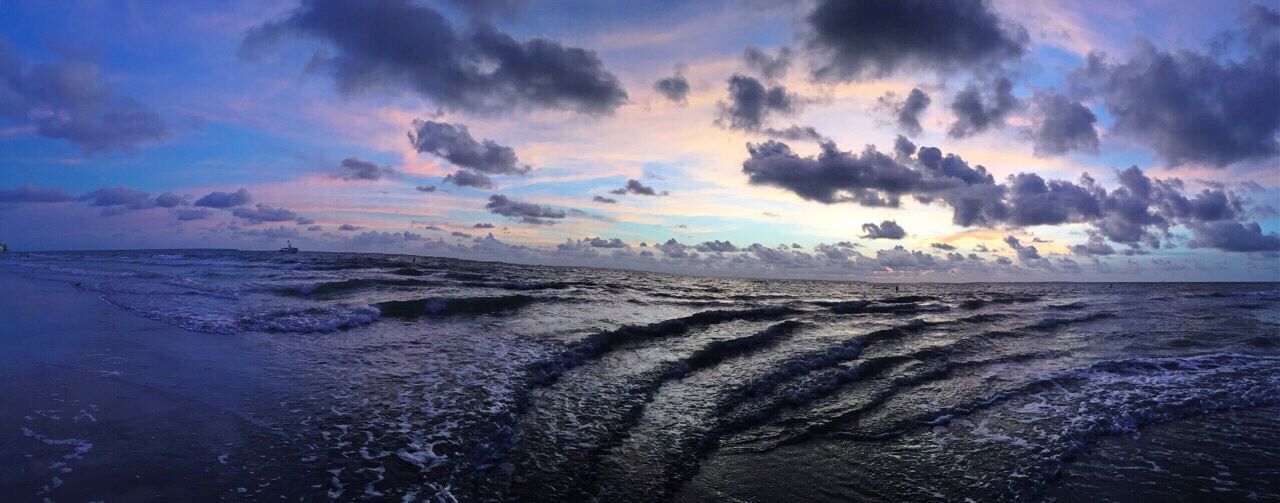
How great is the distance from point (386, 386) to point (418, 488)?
→ 5310 millimetres

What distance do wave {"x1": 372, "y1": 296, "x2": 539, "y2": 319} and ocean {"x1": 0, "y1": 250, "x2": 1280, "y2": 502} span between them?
2.04 meters

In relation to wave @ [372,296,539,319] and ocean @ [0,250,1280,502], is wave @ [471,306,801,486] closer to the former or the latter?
ocean @ [0,250,1280,502]

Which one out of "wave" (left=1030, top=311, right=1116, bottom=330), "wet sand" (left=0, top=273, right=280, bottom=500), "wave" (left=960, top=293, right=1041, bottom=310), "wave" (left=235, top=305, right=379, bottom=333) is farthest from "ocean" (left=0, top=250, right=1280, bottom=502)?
"wave" (left=960, top=293, right=1041, bottom=310)

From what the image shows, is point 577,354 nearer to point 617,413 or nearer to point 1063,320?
point 617,413

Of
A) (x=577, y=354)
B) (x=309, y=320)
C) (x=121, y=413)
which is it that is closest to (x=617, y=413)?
(x=577, y=354)

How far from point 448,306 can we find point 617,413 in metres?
17.7

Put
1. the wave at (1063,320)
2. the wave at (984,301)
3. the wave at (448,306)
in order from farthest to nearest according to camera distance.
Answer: the wave at (984,301)
the wave at (1063,320)
the wave at (448,306)

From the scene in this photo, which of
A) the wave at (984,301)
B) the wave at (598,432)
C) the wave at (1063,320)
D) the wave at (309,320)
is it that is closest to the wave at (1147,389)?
the wave at (598,432)

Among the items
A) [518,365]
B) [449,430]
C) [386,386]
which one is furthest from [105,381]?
[518,365]

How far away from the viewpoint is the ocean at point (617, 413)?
7.77 meters

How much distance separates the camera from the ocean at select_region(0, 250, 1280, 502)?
25.5 feet

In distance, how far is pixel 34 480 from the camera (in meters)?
6.60

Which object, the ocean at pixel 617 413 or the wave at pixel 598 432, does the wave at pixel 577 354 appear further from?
the wave at pixel 598 432

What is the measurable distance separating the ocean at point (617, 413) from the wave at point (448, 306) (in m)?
2.04
